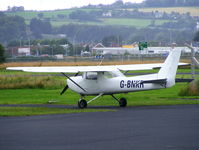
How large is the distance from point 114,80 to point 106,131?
30.8ft

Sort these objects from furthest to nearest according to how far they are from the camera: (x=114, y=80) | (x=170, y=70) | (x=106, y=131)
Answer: (x=114, y=80), (x=170, y=70), (x=106, y=131)

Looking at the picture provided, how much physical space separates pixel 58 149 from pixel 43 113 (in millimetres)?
9995

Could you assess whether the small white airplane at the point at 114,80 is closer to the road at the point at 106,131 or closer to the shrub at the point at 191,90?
the road at the point at 106,131

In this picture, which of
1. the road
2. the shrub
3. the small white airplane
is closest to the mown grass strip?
the road

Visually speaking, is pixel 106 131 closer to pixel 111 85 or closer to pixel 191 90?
pixel 111 85

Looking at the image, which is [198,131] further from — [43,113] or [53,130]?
[43,113]

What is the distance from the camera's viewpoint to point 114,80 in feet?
92.0

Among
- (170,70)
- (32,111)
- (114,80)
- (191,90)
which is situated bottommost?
(191,90)

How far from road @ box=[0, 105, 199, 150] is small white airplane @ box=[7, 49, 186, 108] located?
192cm

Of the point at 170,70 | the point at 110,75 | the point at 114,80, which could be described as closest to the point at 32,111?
the point at 114,80

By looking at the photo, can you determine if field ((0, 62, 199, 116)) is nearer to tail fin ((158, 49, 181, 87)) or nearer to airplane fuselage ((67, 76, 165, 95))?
airplane fuselage ((67, 76, 165, 95))

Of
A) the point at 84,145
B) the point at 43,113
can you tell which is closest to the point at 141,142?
the point at 84,145

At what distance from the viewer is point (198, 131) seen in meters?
18.3

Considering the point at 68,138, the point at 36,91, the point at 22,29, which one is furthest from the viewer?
the point at 22,29
